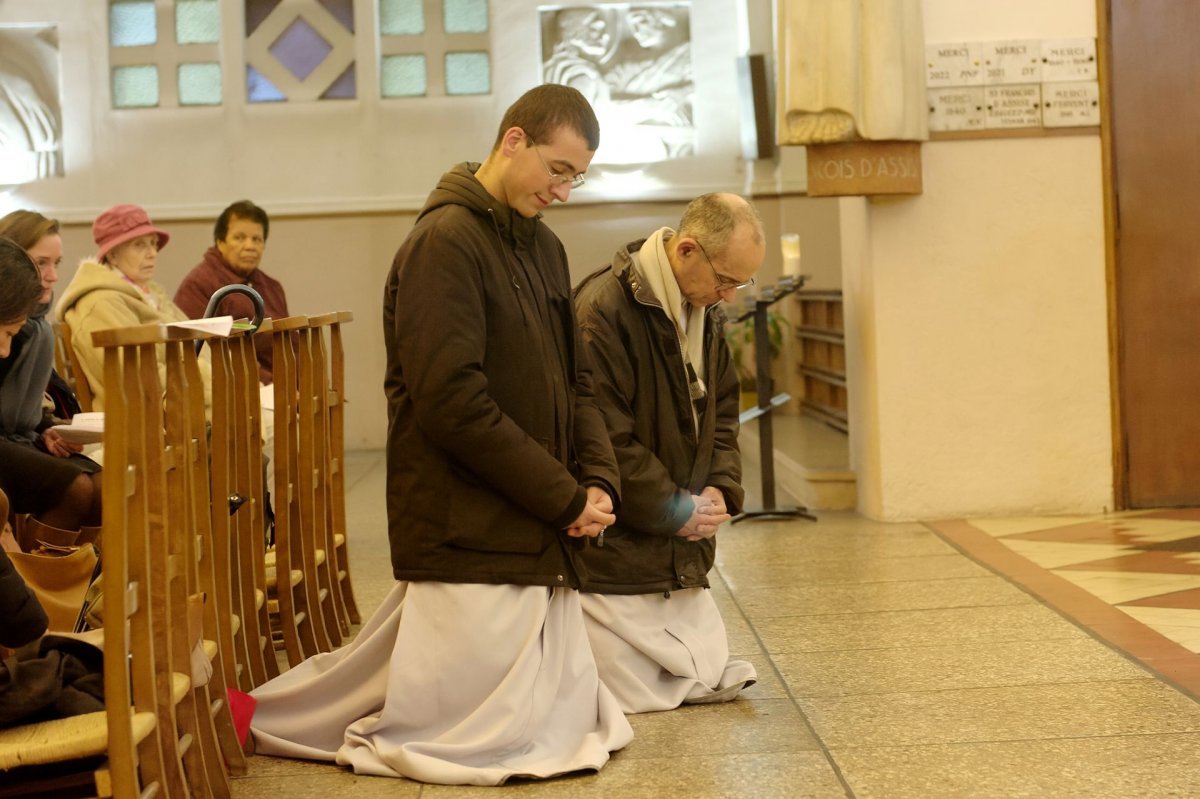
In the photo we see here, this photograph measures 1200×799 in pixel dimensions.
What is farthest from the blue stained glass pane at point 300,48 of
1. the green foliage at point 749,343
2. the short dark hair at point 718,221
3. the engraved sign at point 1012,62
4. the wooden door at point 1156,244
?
the short dark hair at point 718,221

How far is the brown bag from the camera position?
3182mm

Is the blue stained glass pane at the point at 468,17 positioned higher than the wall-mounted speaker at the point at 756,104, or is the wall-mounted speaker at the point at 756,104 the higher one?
the blue stained glass pane at the point at 468,17

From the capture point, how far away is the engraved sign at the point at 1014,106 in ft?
20.5

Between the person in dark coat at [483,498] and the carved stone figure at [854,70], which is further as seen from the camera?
the carved stone figure at [854,70]

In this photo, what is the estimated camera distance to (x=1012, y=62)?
6.23 metres

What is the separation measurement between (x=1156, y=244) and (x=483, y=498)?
13.8 ft

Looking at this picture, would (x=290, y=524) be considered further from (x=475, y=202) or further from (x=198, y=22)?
(x=198, y=22)

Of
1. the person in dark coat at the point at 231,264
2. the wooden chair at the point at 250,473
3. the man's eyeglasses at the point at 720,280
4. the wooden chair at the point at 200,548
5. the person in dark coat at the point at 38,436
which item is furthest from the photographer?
the person in dark coat at the point at 231,264

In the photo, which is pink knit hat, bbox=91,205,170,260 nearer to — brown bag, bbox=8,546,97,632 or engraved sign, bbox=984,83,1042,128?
brown bag, bbox=8,546,97,632

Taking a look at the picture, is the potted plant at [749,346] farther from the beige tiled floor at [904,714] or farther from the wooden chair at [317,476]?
the wooden chair at [317,476]

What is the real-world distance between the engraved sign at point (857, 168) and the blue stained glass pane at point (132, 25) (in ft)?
20.0

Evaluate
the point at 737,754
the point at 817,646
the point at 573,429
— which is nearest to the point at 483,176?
the point at 573,429

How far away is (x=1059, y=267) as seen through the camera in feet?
20.7

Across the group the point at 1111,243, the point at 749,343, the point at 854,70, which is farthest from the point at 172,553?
the point at 749,343
